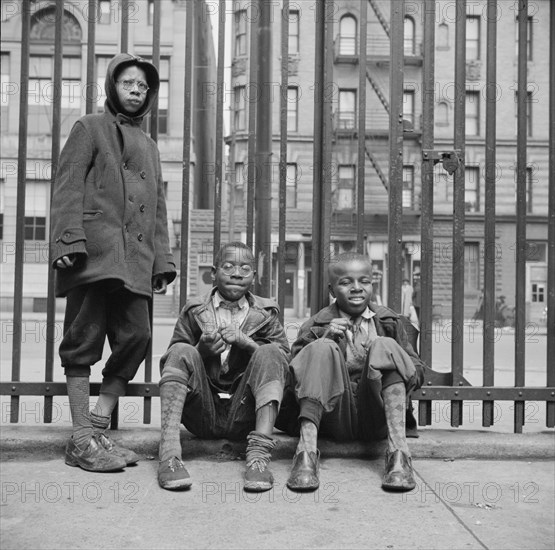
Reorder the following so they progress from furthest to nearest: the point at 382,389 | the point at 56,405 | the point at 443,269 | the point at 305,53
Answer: the point at 443,269, the point at 305,53, the point at 56,405, the point at 382,389

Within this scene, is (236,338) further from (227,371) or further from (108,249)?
(108,249)

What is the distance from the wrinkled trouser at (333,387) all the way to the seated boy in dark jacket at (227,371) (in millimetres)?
118

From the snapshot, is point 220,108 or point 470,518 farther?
point 220,108

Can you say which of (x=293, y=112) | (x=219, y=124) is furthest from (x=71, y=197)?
(x=293, y=112)

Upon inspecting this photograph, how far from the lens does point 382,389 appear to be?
3199mm

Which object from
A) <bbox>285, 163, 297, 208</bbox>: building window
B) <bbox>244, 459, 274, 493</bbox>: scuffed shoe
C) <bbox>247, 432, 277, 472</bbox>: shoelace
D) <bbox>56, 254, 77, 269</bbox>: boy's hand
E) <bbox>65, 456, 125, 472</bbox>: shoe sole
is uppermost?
<bbox>285, 163, 297, 208</bbox>: building window

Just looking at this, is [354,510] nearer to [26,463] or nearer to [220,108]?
[26,463]

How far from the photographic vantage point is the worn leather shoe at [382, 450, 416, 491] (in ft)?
9.90

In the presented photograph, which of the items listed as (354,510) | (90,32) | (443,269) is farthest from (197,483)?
(443,269)

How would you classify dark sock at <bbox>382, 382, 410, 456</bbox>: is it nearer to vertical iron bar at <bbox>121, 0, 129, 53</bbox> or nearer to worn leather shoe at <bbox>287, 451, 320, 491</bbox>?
worn leather shoe at <bbox>287, 451, 320, 491</bbox>

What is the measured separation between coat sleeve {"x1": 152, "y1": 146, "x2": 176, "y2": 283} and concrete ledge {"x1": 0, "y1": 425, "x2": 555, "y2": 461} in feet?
2.94

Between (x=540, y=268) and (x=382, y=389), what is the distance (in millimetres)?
23046

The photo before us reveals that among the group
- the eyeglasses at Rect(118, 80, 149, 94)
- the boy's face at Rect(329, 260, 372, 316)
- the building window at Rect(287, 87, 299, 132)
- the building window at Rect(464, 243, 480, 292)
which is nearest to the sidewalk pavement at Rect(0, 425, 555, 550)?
the boy's face at Rect(329, 260, 372, 316)

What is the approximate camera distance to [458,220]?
390 cm
